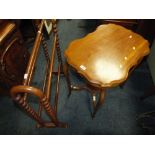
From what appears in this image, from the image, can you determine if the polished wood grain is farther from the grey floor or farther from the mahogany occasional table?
the grey floor

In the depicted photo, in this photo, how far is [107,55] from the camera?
1.22 m

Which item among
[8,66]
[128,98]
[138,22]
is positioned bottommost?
[128,98]

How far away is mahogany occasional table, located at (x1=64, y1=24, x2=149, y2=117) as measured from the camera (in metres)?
1.10

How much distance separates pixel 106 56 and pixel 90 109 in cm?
60

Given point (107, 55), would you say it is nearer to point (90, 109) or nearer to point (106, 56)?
point (106, 56)

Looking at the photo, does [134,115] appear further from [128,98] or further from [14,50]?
[14,50]

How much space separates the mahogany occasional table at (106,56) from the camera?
3.62ft

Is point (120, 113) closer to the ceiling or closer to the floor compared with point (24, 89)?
closer to the floor

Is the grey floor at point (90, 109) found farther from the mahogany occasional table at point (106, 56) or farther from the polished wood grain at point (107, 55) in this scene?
the polished wood grain at point (107, 55)

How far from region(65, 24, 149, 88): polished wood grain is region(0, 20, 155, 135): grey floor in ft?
1.81

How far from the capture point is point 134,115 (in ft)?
5.13

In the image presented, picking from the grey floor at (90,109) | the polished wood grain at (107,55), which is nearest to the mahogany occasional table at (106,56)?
the polished wood grain at (107,55)
